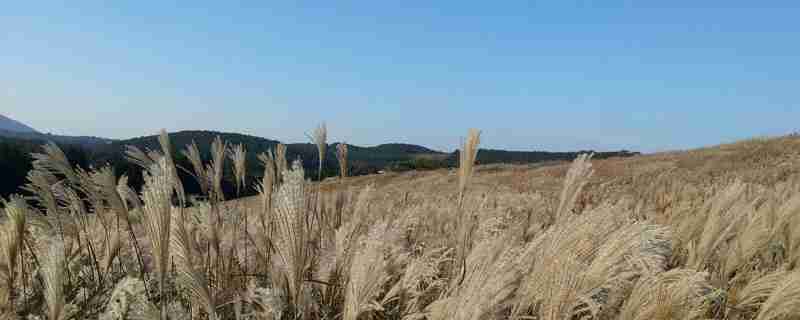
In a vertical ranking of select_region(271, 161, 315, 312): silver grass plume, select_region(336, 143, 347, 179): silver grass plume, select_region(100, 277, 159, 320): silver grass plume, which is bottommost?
select_region(100, 277, 159, 320): silver grass plume

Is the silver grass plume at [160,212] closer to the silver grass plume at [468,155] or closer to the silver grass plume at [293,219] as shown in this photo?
the silver grass plume at [293,219]

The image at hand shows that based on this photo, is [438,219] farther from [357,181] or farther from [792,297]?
[357,181]

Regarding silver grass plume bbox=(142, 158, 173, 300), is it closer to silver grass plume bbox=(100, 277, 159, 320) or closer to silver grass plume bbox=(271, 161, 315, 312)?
silver grass plume bbox=(271, 161, 315, 312)

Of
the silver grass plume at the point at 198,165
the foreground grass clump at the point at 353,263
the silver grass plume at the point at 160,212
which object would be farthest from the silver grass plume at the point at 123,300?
the silver grass plume at the point at 160,212

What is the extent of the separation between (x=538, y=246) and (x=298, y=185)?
830 mm

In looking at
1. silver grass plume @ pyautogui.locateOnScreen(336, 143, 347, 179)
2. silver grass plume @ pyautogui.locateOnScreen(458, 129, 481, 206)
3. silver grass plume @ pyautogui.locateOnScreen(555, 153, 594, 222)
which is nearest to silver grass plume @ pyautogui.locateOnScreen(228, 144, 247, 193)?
silver grass plume @ pyautogui.locateOnScreen(336, 143, 347, 179)

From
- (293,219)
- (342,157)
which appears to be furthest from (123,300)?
(342,157)

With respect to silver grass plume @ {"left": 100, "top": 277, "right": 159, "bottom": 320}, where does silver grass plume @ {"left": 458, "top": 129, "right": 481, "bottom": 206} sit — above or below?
above

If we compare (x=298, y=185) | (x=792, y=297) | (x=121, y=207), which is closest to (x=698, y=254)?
(x=792, y=297)

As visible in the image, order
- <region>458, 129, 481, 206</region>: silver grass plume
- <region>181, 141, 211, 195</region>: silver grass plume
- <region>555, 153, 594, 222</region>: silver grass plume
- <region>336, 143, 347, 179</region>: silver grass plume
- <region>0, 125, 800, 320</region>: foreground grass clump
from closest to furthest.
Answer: <region>0, 125, 800, 320</region>: foreground grass clump → <region>458, 129, 481, 206</region>: silver grass plume → <region>555, 153, 594, 222</region>: silver grass plume → <region>181, 141, 211, 195</region>: silver grass plume → <region>336, 143, 347, 179</region>: silver grass plume

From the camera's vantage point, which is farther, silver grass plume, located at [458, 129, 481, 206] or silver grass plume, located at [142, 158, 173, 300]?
silver grass plume, located at [458, 129, 481, 206]

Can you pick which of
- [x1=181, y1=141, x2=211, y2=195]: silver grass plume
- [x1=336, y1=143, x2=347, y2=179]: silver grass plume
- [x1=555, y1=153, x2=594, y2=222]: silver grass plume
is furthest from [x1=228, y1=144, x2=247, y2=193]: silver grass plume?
[x1=555, y1=153, x2=594, y2=222]: silver grass plume

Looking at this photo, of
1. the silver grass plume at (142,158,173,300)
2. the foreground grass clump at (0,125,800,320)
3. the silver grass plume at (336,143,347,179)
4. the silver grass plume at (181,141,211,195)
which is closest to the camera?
the silver grass plume at (142,158,173,300)

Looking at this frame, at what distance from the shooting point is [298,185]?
3.45ft
